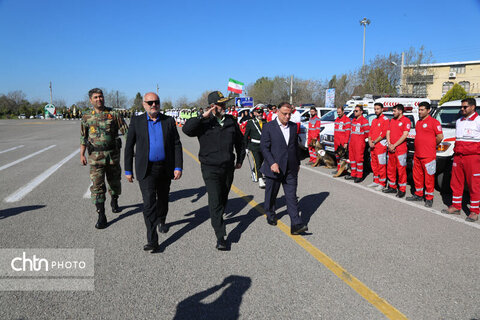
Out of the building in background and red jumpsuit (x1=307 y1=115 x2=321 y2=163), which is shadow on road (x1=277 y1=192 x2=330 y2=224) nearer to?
red jumpsuit (x1=307 y1=115 x2=321 y2=163)

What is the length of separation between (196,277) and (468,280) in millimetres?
2794

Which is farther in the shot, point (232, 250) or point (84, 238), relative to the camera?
point (84, 238)

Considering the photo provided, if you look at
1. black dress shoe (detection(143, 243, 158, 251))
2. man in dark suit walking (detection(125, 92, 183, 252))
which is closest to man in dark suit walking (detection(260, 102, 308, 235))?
man in dark suit walking (detection(125, 92, 183, 252))

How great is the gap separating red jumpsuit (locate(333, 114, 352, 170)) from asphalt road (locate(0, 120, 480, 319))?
8.78 feet

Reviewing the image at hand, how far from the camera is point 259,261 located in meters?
3.81

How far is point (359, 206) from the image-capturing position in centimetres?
613

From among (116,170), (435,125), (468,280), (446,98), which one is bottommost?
(468,280)

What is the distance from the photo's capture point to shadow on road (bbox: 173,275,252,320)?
2803 mm

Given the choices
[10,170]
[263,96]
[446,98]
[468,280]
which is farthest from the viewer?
[263,96]

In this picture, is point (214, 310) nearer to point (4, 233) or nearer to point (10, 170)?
point (4, 233)

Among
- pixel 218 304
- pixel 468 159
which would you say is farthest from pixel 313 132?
pixel 218 304

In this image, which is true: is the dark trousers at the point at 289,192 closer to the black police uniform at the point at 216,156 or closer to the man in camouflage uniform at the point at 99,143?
the black police uniform at the point at 216,156

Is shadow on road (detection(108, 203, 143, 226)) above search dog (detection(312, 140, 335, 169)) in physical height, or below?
below

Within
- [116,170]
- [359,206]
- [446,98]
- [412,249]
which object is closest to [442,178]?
[359,206]
